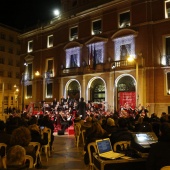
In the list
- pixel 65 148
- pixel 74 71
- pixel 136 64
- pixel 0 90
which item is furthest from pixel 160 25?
pixel 0 90

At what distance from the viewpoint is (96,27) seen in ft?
96.4

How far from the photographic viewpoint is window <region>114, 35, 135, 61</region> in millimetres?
25866

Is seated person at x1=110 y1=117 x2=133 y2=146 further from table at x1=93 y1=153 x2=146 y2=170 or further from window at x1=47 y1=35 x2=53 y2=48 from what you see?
window at x1=47 y1=35 x2=53 y2=48

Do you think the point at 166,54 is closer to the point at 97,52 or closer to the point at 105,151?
the point at 97,52

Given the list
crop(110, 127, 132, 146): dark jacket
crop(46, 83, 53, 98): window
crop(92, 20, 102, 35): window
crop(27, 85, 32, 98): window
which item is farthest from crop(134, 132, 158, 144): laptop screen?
crop(27, 85, 32, 98): window

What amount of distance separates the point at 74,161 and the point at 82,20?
929 inches

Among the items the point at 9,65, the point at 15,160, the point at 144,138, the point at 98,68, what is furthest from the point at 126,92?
the point at 9,65

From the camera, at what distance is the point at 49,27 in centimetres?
3516

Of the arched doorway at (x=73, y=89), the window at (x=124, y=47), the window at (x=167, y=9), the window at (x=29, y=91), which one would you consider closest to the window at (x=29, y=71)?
the window at (x=29, y=91)

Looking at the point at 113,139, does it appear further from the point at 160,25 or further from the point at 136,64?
the point at 160,25

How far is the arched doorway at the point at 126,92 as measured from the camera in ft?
83.5

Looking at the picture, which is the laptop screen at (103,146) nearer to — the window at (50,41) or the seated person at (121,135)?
the seated person at (121,135)

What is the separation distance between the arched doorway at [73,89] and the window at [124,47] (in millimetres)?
5936

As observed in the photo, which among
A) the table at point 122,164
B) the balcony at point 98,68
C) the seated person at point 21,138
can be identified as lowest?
the table at point 122,164
